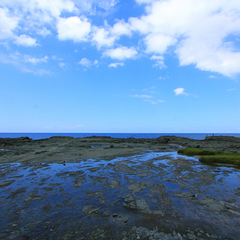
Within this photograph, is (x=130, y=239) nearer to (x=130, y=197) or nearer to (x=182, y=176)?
(x=130, y=197)

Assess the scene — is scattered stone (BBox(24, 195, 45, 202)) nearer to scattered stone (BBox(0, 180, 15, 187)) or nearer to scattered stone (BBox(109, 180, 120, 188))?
scattered stone (BBox(0, 180, 15, 187))

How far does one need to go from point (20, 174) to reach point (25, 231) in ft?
21.4

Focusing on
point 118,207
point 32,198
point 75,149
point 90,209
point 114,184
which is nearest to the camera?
point 90,209

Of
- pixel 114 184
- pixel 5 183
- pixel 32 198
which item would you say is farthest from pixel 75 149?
pixel 32 198

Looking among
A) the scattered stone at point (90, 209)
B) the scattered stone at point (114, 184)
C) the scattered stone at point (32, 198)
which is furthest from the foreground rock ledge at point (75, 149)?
the scattered stone at point (90, 209)

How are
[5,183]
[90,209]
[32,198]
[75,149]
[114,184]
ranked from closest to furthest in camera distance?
1. [90,209]
2. [32,198]
3. [5,183]
4. [114,184]
5. [75,149]

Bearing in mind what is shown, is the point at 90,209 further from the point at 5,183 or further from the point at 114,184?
the point at 5,183

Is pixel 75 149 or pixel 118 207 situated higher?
pixel 118 207

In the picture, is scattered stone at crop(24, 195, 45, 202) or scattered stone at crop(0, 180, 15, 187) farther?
scattered stone at crop(0, 180, 15, 187)

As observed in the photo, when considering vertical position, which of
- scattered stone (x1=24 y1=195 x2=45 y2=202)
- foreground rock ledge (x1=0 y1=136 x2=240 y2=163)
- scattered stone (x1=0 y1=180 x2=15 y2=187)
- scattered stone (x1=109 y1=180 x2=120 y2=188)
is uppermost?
scattered stone (x1=0 y1=180 x2=15 y2=187)

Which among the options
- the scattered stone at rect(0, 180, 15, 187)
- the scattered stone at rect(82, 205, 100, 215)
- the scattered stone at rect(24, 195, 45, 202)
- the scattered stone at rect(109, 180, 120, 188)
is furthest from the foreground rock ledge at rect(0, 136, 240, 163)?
the scattered stone at rect(82, 205, 100, 215)

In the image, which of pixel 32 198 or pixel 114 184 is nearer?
pixel 32 198

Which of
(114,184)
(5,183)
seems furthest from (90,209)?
(5,183)

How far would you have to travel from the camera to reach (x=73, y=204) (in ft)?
18.7
